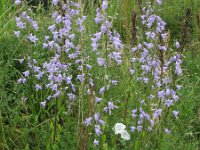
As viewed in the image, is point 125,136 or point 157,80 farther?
point 157,80

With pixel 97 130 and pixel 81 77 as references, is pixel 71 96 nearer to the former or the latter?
pixel 81 77

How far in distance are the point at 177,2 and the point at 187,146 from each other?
3285mm

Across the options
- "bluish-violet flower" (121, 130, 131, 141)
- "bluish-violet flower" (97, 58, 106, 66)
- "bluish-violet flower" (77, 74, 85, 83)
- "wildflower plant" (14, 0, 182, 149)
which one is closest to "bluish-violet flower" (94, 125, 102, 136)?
"wildflower plant" (14, 0, 182, 149)

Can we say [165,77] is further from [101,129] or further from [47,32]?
[47,32]

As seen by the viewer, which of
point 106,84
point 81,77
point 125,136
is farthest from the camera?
point 106,84

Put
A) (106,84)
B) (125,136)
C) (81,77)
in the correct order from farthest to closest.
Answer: (106,84), (81,77), (125,136)

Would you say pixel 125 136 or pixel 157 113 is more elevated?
pixel 157 113

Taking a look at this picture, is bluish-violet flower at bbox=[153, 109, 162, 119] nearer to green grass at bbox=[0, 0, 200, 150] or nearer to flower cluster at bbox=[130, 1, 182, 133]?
flower cluster at bbox=[130, 1, 182, 133]

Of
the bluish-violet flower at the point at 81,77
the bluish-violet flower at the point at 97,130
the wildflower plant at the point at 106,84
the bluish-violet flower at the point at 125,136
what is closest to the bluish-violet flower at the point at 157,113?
the wildflower plant at the point at 106,84

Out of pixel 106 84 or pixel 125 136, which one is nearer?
pixel 125 136

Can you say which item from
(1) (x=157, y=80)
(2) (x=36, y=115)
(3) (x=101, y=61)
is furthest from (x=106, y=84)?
(2) (x=36, y=115)

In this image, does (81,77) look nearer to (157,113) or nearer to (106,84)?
(106,84)

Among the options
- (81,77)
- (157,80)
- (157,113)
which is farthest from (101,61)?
(157,113)

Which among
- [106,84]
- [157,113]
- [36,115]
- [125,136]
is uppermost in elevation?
[106,84]
